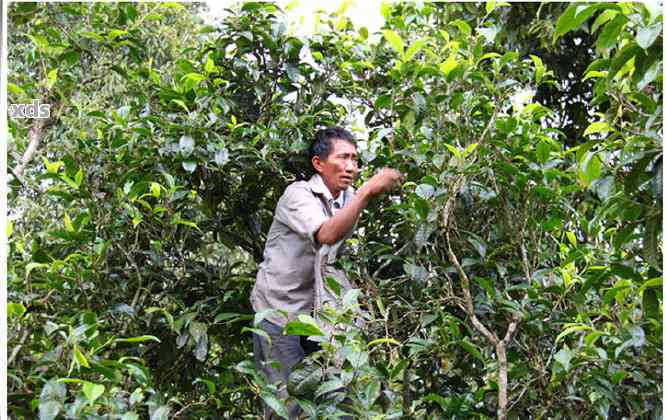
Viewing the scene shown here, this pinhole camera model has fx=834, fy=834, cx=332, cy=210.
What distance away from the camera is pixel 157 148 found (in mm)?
2443

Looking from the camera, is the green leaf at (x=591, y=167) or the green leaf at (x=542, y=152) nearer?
the green leaf at (x=591, y=167)

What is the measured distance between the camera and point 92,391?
5.07ft

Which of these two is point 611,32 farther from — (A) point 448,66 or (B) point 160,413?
(B) point 160,413

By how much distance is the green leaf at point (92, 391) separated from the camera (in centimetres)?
153

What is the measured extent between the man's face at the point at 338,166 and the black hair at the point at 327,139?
1cm

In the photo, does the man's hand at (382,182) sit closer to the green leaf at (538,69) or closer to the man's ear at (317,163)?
the man's ear at (317,163)

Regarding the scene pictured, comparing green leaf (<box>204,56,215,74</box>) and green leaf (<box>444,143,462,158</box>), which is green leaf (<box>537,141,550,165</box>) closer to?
green leaf (<box>444,143,462,158</box>)

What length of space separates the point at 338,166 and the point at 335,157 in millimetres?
28

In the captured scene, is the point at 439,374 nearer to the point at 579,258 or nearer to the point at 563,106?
the point at 579,258

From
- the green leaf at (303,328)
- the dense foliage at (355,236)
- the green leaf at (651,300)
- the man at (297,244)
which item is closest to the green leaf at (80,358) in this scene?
the dense foliage at (355,236)

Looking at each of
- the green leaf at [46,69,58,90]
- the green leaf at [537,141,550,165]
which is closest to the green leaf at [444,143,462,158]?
the green leaf at [537,141,550,165]

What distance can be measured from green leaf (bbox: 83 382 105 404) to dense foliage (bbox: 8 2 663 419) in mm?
104

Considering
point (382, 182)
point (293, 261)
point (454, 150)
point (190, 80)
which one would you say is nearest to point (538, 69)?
point (454, 150)

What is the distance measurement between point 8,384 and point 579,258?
1400 millimetres
